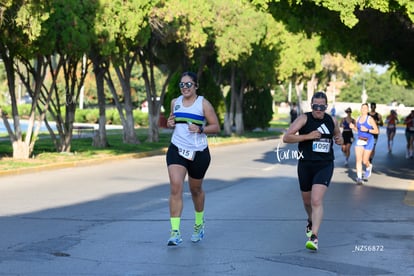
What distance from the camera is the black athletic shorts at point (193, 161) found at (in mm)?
9859

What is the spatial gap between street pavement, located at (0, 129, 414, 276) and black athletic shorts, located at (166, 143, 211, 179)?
82 cm

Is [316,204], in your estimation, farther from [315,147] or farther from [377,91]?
[377,91]

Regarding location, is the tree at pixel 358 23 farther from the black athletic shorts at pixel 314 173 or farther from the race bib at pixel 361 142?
the black athletic shorts at pixel 314 173

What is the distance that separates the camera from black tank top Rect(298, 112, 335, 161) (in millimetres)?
10031

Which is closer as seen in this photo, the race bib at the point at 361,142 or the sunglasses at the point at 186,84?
the sunglasses at the point at 186,84

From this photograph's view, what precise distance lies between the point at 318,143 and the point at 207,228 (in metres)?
2.21

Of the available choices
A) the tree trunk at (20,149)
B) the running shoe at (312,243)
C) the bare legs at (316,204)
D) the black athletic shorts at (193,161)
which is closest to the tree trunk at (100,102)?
the tree trunk at (20,149)

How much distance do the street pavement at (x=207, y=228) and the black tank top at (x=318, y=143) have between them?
3.36 ft

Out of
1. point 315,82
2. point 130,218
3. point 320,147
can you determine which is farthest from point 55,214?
point 315,82

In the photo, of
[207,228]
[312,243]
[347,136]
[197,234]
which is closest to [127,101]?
[347,136]

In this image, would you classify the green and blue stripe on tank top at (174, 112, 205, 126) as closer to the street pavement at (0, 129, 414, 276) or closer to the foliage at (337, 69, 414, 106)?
the street pavement at (0, 129, 414, 276)

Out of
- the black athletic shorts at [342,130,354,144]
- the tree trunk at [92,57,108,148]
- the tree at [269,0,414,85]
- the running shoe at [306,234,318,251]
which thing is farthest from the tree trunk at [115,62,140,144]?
the running shoe at [306,234,318,251]

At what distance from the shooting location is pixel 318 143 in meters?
10.0

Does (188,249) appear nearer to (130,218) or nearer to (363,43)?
(130,218)
